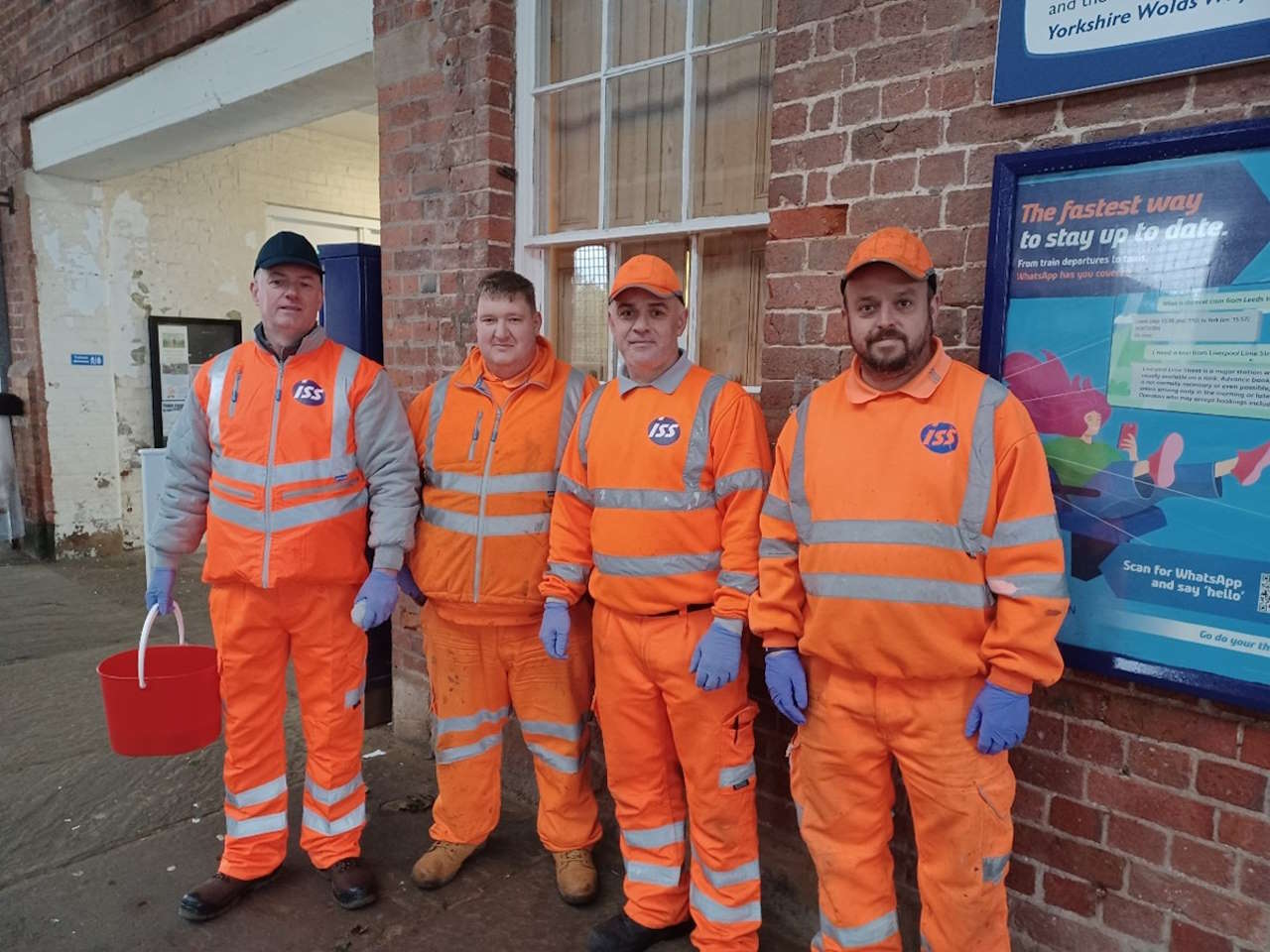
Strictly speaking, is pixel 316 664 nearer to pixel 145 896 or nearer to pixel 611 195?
pixel 145 896

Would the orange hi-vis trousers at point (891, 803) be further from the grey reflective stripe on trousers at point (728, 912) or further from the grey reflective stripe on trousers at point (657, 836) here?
the grey reflective stripe on trousers at point (657, 836)

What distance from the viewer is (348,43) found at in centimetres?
396

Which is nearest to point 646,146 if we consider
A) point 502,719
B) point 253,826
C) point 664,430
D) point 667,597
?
point 664,430

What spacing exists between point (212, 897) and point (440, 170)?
278 cm

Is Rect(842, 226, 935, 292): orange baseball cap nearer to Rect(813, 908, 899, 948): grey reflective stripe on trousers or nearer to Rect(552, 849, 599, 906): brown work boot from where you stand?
Rect(813, 908, 899, 948): grey reflective stripe on trousers

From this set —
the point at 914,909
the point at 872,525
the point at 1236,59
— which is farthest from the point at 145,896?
the point at 1236,59

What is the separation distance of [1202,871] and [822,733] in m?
0.93

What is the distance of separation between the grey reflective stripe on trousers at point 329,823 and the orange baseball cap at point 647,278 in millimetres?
1965

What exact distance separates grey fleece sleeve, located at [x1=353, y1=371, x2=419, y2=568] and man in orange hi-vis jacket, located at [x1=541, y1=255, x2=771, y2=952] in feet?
1.68

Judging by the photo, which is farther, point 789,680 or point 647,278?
point 647,278

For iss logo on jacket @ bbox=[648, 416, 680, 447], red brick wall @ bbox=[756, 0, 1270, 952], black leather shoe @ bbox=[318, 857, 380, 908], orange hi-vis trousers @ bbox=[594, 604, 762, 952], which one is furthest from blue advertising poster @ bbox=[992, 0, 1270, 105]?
black leather shoe @ bbox=[318, 857, 380, 908]

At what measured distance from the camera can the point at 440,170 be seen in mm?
3572

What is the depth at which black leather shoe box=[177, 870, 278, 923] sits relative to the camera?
2721 millimetres

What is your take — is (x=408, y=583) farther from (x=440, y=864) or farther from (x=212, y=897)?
(x=212, y=897)
